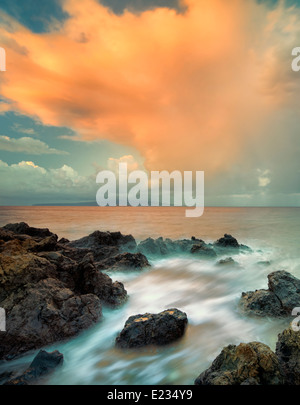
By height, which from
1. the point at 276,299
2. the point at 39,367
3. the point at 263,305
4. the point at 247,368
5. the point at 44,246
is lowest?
the point at 39,367

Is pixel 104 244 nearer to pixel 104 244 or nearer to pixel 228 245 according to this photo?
pixel 104 244

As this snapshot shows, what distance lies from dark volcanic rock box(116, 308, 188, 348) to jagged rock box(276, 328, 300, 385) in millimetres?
2225

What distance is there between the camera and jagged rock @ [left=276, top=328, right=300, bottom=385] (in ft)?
11.3

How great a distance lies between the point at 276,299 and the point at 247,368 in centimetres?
394

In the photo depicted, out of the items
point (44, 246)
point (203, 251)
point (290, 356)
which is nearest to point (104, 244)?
point (44, 246)

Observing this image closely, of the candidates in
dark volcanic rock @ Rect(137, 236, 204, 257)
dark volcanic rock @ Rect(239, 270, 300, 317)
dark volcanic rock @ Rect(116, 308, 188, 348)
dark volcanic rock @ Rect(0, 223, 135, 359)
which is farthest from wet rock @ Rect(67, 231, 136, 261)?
dark volcanic rock @ Rect(239, 270, 300, 317)

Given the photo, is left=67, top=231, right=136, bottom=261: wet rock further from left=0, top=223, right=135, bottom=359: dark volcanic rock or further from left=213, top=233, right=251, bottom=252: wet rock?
left=213, top=233, right=251, bottom=252: wet rock

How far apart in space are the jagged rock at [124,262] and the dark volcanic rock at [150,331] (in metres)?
5.66

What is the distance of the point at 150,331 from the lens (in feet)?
16.7

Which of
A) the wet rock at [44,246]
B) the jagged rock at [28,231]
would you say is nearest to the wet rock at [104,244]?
the jagged rock at [28,231]

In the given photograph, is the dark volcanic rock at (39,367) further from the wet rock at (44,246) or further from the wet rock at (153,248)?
the wet rock at (153,248)
